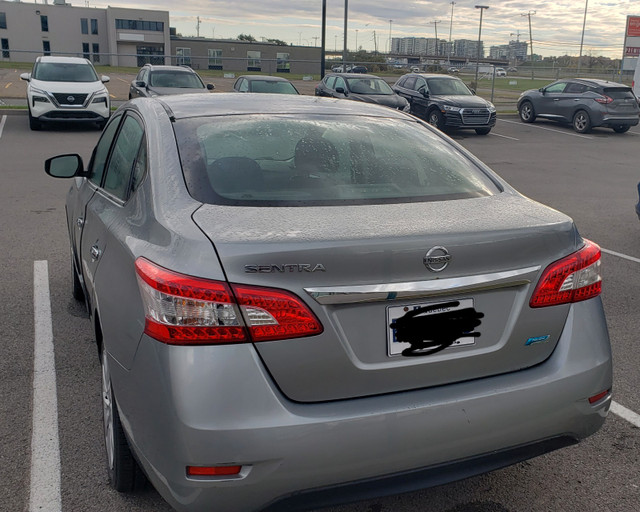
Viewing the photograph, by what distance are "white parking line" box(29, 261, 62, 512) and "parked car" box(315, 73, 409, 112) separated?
15.0 m

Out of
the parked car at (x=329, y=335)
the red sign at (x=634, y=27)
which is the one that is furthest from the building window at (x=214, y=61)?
the parked car at (x=329, y=335)

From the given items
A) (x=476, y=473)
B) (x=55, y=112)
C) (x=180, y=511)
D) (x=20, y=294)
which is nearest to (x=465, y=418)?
(x=476, y=473)

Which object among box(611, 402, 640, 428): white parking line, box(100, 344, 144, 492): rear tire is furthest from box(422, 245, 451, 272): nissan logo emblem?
box(611, 402, 640, 428): white parking line

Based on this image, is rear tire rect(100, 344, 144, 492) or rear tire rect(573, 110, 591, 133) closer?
rear tire rect(100, 344, 144, 492)

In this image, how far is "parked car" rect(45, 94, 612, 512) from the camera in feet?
6.47

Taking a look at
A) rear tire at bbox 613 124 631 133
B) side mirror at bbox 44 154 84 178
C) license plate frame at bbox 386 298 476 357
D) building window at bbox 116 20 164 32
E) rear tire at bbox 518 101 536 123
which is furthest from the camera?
building window at bbox 116 20 164 32

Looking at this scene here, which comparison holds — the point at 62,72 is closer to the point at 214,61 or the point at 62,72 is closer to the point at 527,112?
the point at 527,112

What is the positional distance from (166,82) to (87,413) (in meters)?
15.4

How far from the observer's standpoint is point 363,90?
19250mm

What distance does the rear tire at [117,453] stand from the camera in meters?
2.51

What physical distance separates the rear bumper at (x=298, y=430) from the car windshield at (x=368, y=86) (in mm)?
17754

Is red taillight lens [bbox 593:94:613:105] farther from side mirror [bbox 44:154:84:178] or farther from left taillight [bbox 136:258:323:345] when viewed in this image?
left taillight [bbox 136:258:323:345]

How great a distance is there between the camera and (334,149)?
9.71ft

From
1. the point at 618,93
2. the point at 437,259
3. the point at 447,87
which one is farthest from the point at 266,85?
the point at 437,259
